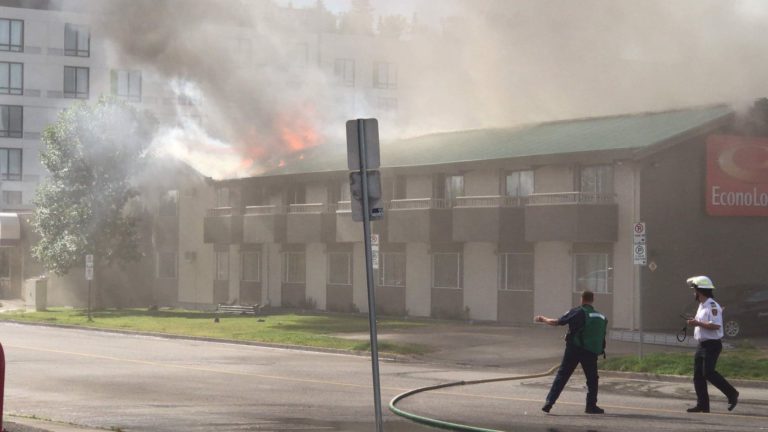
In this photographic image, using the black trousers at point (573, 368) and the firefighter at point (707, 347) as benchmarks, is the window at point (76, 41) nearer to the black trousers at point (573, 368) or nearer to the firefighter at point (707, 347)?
the black trousers at point (573, 368)

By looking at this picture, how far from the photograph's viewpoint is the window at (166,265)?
5722cm

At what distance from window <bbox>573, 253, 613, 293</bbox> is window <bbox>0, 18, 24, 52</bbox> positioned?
53274mm

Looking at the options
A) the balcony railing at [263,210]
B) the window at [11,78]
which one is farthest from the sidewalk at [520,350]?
the window at [11,78]

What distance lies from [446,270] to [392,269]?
313cm

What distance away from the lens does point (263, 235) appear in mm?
49875

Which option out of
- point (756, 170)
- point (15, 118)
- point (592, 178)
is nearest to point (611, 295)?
point (592, 178)

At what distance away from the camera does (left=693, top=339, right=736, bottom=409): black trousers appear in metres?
15.3

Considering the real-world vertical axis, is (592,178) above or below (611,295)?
above

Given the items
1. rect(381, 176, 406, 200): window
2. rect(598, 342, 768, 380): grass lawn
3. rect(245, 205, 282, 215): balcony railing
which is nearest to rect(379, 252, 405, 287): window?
→ rect(381, 176, 406, 200): window

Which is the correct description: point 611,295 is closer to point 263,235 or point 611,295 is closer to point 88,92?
point 263,235

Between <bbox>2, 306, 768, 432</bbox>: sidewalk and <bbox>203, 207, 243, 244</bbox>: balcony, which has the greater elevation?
<bbox>203, 207, 243, 244</bbox>: balcony

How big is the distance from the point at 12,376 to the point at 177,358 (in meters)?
5.45

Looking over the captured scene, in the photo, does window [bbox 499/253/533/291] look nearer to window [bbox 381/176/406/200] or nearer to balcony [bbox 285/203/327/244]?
Result: window [bbox 381/176/406/200]

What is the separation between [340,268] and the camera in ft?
155
